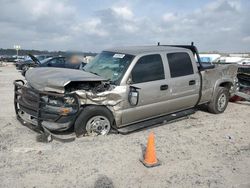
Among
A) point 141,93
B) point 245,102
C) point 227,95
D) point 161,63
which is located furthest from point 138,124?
point 245,102

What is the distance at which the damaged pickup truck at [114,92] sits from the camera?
5.39 meters

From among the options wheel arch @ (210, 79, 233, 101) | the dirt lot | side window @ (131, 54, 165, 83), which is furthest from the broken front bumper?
wheel arch @ (210, 79, 233, 101)

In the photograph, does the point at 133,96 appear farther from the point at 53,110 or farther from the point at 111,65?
the point at 53,110

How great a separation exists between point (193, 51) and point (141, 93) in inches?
102

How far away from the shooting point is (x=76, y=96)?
5328 mm

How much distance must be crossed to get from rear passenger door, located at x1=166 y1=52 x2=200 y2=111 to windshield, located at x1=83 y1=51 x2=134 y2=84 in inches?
45.0

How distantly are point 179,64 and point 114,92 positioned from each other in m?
2.07

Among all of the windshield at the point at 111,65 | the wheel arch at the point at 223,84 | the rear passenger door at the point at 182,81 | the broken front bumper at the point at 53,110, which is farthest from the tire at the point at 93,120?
the wheel arch at the point at 223,84

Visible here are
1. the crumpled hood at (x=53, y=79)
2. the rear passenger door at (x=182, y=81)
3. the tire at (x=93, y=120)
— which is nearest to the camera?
the crumpled hood at (x=53, y=79)

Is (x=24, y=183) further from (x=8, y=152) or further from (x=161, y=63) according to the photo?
(x=161, y=63)

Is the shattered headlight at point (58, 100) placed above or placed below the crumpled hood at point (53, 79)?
below

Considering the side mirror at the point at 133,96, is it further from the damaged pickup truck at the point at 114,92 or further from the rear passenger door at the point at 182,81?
the rear passenger door at the point at 182,81

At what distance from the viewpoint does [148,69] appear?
20.4 ft

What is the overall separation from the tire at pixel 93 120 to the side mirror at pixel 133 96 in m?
0.49
